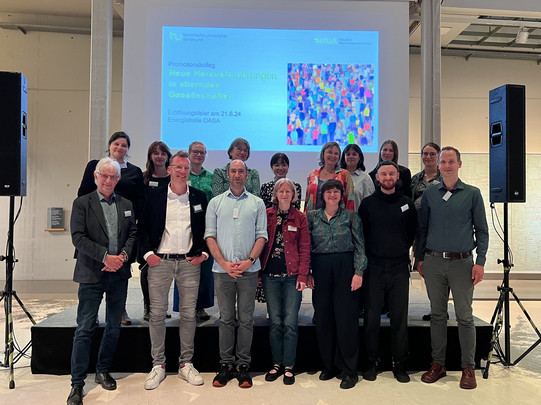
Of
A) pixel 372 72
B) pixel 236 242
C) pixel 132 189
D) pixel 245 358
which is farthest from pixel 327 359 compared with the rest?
pixel 372 72

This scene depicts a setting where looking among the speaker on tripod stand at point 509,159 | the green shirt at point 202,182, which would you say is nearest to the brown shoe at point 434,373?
the speaker on tripod stand at point 509,159

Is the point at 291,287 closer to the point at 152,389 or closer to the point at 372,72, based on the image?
the point at 152,389

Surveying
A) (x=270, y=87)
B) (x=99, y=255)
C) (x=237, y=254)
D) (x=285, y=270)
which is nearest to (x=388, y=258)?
(x=285, y=270)

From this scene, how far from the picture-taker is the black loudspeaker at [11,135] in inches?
117

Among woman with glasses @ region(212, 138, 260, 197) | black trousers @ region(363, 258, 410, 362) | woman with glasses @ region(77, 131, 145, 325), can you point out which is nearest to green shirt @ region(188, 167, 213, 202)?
woman with glasses @ region(212, 138, 260, 197)

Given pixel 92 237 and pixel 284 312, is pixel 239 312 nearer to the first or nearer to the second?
pixel 284 312

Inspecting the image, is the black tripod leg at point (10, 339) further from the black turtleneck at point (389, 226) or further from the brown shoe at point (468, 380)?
the brown shoe at point (468, 380)

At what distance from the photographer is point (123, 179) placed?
2939 mm

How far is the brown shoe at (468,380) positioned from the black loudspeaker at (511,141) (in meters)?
1.36

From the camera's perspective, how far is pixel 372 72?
4.78 meters

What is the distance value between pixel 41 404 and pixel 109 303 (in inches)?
28.1

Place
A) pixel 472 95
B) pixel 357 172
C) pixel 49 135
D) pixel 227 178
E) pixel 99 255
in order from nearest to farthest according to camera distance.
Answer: pixel 99 255
pixel 227 178
pixel 357 172
pixel 49 135
pixel 472 95

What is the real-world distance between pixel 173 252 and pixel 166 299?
32 centimetres

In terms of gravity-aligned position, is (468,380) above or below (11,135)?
below
